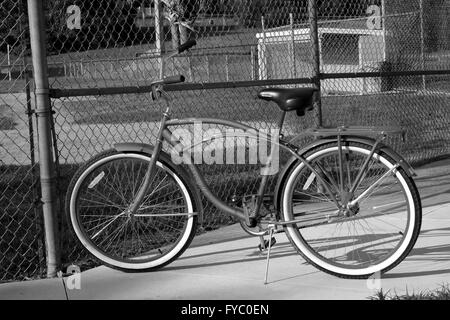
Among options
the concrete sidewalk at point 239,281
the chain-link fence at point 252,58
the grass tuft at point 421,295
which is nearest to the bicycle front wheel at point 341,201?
the concrete sidewalk at point 239,281

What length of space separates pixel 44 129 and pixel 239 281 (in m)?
1.64

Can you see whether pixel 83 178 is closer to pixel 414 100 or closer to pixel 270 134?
pixel 270 134

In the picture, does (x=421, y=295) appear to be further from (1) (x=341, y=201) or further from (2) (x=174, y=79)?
(2) (x=174, y=79)

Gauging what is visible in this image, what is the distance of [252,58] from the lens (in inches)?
422

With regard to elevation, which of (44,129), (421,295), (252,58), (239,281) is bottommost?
(421,295)

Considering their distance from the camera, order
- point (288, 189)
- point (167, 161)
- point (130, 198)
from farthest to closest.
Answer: point (130, 198) < point (167, 161) < point (288, 189)

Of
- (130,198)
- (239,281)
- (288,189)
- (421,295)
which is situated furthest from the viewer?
(130,198)

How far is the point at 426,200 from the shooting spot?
23.8ft

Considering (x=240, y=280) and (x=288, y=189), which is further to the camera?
(x=240, y=280)

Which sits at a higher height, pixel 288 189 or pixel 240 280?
pixel 288 189

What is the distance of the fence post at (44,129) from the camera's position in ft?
16.0

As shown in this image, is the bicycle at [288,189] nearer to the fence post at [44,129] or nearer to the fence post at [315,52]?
the fence post at [44,129]

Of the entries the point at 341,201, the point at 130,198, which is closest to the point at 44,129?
the point at 130,198
